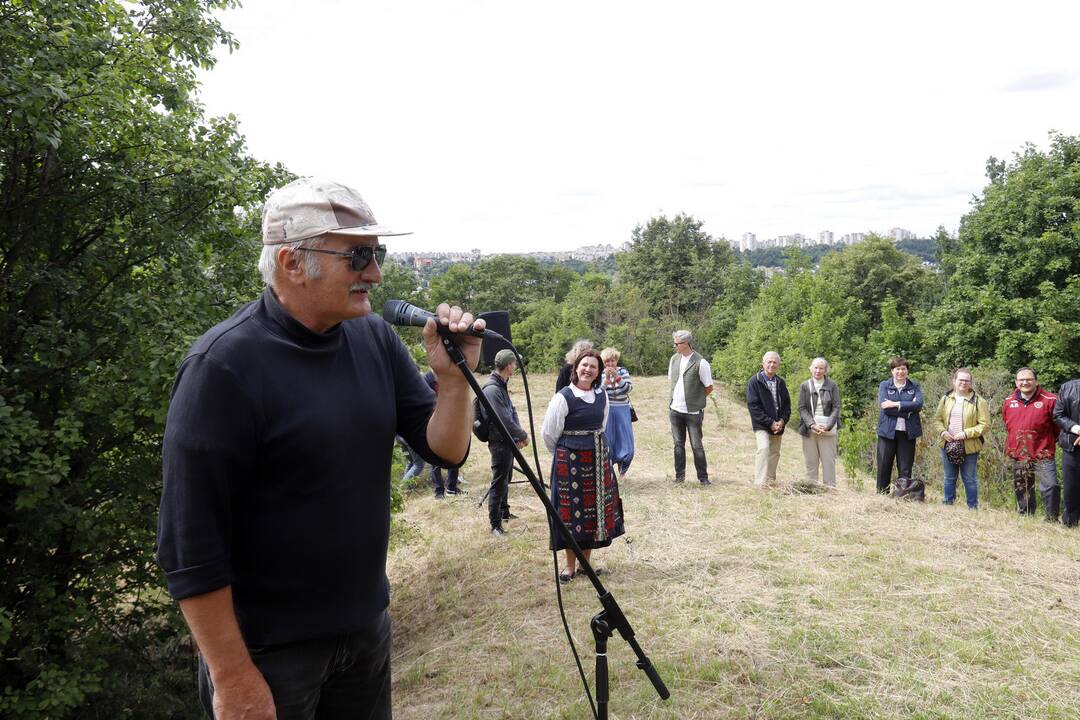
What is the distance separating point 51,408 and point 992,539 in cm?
757

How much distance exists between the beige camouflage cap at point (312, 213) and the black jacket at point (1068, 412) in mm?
7765

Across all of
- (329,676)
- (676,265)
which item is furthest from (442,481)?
(676,265)

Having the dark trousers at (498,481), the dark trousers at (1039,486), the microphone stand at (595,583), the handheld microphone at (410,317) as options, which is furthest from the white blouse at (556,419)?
the dark trousers at (1039,486)

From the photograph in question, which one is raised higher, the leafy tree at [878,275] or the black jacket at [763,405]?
the leafy tree at [878,275]

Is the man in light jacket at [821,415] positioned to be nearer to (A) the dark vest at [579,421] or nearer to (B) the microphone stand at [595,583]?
(A) the dark vest at [579,421]

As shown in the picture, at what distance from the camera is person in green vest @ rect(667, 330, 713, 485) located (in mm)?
9148

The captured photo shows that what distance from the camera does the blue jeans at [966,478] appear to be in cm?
819

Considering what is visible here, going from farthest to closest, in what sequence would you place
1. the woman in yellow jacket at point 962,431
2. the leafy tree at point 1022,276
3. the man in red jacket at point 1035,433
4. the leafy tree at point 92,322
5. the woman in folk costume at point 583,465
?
the leafy tree at point 1022,276, the woman in yellow jacket at point 962,431, the man in red jacket at point 1035,433, the woman in folk costume at point 583,465, the leafy tree at point 92,322

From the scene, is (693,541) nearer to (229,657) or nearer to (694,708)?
(694,708)

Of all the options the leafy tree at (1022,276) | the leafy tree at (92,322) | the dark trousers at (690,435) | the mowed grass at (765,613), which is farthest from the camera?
the leafy tree at (1022,276)

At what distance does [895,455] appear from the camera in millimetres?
8766

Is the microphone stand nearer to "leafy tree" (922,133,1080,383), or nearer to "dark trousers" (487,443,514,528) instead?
"dark trousers" (487,443,514,528)

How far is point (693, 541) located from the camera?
6902 mm

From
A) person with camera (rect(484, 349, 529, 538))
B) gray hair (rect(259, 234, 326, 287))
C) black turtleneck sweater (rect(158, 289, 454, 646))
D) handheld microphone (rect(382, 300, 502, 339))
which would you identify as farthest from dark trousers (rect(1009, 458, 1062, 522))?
gray hair (rect(259, 234, 326, 287))
